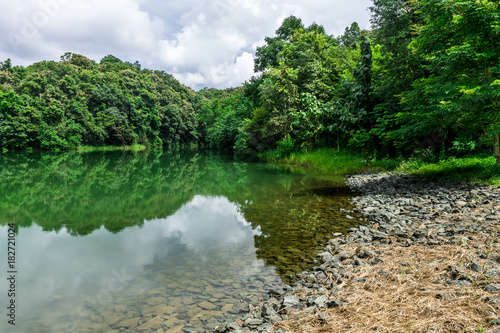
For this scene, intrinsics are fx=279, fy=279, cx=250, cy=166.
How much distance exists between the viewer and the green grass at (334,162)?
Answer: 61.6 feet

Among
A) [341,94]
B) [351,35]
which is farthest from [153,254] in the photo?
[351,35]

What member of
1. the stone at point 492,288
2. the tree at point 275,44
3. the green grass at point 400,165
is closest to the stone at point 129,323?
the stone at point 492,288

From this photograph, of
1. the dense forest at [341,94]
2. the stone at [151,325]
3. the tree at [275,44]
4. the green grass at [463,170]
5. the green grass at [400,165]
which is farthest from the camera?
the tree at [275,44]

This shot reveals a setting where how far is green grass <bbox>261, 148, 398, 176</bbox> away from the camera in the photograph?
1876 centimetres

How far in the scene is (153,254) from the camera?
6652 millimetres

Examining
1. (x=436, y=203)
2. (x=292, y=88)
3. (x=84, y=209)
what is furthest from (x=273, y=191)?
(x=292, y=88)

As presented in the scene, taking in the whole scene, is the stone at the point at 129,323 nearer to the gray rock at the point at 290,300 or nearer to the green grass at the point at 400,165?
the gray rock at the point at 290,300

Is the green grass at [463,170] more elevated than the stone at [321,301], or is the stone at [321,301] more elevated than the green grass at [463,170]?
the green grass at [463,170]

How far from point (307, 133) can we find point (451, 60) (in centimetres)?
1508

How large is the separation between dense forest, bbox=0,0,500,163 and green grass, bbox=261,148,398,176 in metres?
1.00

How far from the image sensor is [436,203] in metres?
8.14

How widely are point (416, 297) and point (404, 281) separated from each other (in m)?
0.53

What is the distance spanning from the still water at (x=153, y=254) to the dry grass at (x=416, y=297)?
153 cm

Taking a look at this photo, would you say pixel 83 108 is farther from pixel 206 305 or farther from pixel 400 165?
pixel 206 305
